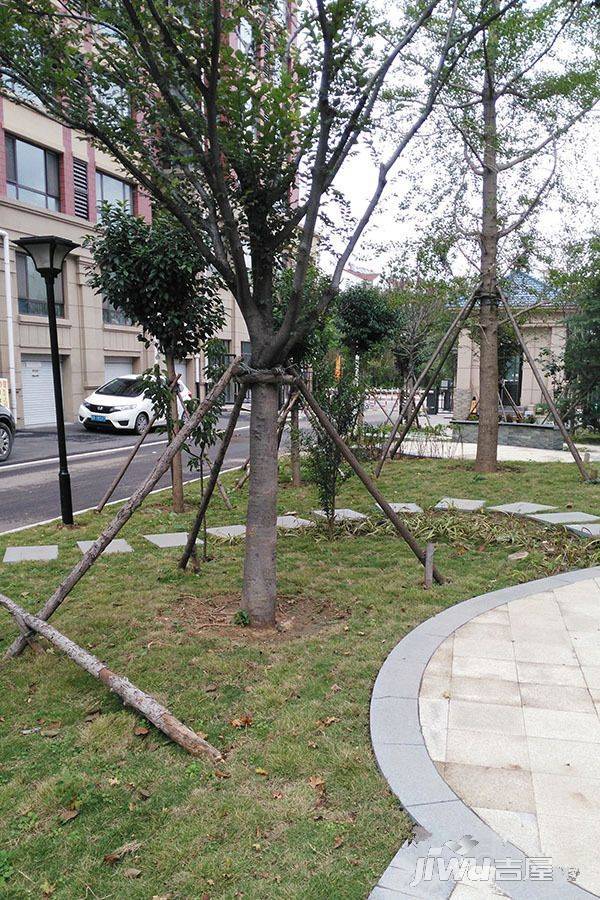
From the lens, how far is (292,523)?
836cm

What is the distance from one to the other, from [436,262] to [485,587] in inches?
343

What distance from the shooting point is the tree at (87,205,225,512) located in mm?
7961

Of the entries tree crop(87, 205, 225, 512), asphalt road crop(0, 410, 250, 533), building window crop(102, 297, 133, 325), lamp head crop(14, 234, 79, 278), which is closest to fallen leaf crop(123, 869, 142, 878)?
tree crop(87, 205, 225, 512)

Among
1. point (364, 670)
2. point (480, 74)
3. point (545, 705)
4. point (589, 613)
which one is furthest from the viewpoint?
point (480, 74)

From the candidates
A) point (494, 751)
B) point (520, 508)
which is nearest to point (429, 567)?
point (494, 751)

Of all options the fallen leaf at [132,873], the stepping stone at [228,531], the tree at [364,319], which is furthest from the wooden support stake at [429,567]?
the tree at [364,319]

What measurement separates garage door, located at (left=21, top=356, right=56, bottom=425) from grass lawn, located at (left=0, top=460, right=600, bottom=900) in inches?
689

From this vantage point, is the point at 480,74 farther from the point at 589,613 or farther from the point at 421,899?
the point at 421,899

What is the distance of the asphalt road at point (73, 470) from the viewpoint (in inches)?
387

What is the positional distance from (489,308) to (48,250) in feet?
26.6

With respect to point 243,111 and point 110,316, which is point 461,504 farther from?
point 110,316

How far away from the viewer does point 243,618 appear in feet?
16.3

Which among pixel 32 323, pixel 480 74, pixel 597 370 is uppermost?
pixel 480 74

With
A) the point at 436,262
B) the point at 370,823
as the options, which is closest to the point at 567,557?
the point at 370,823
